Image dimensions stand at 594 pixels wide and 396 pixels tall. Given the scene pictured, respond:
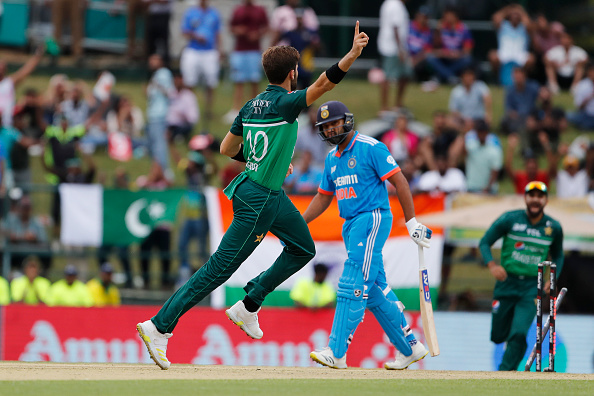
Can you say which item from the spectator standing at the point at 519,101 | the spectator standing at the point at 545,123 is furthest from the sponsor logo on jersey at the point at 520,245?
the spectator standing at the point at 519,101

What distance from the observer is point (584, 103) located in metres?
22.0

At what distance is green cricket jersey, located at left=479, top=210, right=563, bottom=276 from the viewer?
1098cm

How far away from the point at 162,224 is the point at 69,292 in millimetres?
1793

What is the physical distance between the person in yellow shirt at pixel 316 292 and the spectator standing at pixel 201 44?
743 centimetres

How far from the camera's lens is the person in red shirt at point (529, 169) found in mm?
16703

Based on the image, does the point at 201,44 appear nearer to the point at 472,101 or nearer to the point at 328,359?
the point at 472,101

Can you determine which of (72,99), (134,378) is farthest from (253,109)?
(72,99)

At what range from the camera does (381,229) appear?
845 cm

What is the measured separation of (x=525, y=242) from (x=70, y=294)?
24.0ft

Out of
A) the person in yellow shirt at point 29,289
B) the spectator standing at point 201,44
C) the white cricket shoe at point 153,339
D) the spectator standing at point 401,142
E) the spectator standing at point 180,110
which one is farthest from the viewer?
the spectator standing at point 201,44

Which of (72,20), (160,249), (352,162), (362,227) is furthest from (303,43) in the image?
(362,227)

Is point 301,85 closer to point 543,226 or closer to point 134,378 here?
point 543,226

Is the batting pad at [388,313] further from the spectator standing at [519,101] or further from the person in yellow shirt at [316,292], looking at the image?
the spectator standing at [519,101]

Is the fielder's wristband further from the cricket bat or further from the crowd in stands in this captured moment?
the crowd in stands
